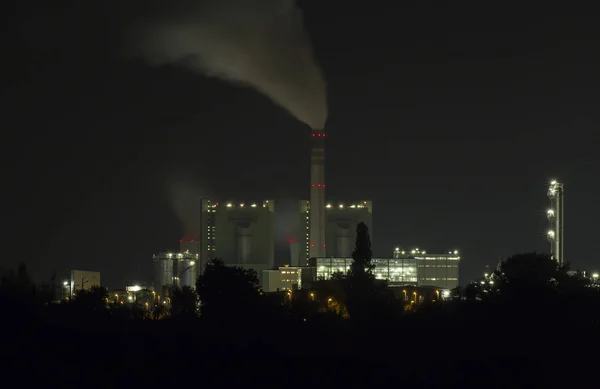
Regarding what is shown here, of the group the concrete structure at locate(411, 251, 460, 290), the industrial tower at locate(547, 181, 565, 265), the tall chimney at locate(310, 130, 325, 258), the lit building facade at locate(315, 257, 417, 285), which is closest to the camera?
the industrial tower at locate(547, 181, 565, 265)

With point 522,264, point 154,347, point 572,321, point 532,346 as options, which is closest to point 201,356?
point 154,347

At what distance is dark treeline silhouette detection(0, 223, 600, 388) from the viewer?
125 feet

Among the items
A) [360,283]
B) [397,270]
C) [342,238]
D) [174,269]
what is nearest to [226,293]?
[360,283]

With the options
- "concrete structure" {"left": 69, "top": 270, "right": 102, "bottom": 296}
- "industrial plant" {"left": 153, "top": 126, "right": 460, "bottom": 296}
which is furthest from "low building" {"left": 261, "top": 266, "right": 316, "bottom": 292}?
"concrete structure" {"left": 69, "top": 270, "right": 102, "bottom": 296}

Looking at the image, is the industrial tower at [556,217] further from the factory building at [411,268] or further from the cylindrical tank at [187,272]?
the cylindrical tank at [187,272]

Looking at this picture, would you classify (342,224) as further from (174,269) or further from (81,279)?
(81,279)

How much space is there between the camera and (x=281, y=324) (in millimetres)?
49906

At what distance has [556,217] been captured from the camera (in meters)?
84.9

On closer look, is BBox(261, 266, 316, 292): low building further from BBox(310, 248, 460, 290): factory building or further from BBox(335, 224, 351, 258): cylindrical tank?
BBox(335, 224, 351, 258): cylindrical tank

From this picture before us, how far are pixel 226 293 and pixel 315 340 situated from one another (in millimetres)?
12645

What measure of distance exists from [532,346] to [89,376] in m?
18.6

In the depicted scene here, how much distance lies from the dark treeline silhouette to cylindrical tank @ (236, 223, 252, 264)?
6827 centimetres

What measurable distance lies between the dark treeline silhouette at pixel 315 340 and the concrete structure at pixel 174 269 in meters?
73.1

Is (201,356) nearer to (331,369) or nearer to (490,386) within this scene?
(331,369)
